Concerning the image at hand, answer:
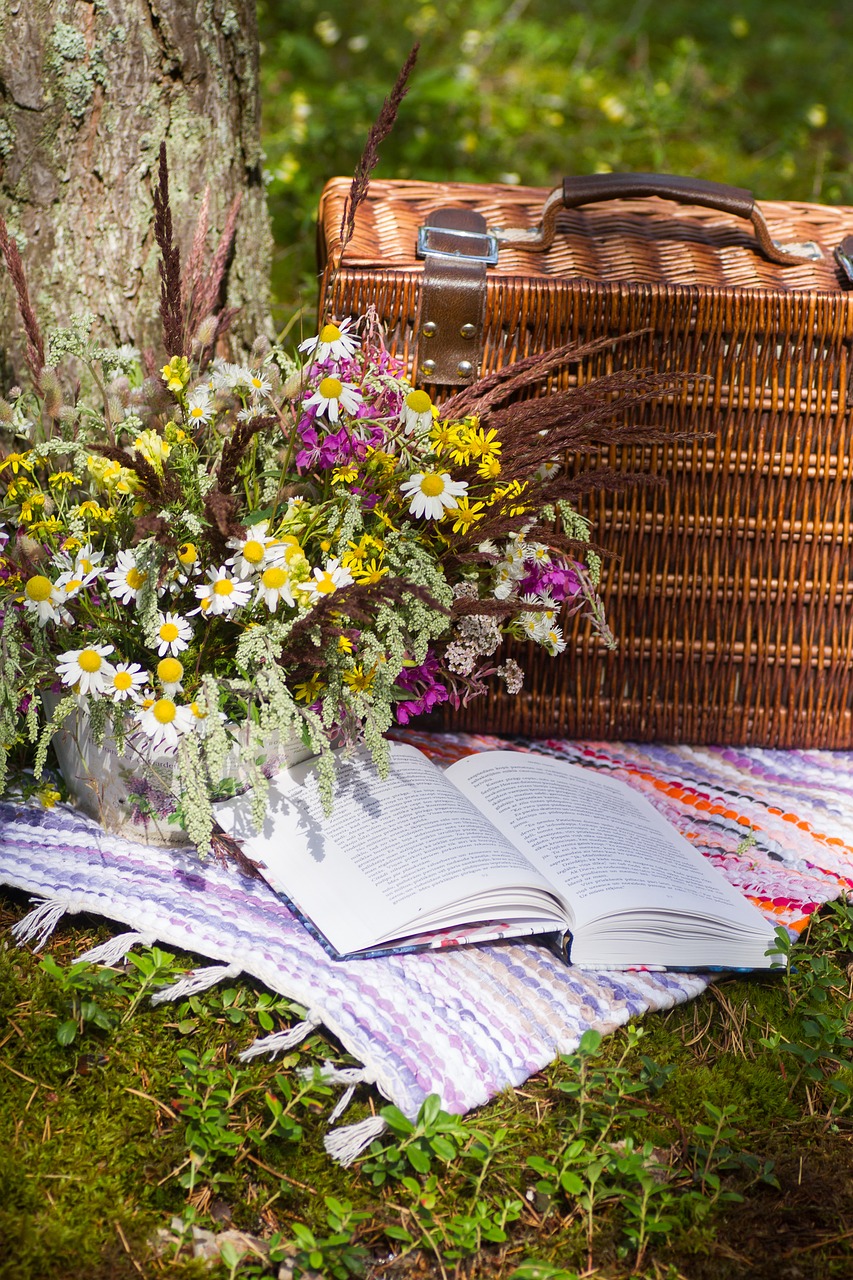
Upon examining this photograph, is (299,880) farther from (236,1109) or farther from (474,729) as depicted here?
(474,729)

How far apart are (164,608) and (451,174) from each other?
2.66 m

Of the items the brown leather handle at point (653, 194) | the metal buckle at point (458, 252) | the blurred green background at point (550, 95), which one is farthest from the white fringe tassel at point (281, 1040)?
the blurred green background at point (550, 95)

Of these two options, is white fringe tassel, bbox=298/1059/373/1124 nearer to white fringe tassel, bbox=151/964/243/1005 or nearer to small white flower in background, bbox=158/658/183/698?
white fringe tassel, bbox=151/964/243/1005

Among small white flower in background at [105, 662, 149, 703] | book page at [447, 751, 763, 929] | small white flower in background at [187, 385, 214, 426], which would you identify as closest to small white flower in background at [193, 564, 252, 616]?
small white flower in background at [105, 662, 149, 703]

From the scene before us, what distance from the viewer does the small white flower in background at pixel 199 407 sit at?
55.9 inches

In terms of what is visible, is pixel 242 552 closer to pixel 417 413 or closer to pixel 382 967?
pixel 417 413

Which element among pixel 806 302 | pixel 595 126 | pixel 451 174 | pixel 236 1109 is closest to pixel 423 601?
pixel 236 1109

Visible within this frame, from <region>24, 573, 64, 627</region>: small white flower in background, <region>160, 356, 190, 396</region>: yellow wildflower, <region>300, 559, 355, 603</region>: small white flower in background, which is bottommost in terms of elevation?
<region>24, 573, 64, 627</region>: small white flower in background

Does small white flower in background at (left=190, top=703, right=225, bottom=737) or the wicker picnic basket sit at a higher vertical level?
the wicker picnic basket

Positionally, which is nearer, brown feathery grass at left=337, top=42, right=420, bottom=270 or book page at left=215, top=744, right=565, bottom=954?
brown feathery grass at left=337, top=42, right=420, bottom=270

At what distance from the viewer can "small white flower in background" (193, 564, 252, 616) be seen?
1332mm

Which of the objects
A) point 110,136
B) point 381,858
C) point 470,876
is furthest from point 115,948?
point 110,136

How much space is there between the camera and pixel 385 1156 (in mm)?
1184

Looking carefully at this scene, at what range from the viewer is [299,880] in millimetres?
1434
